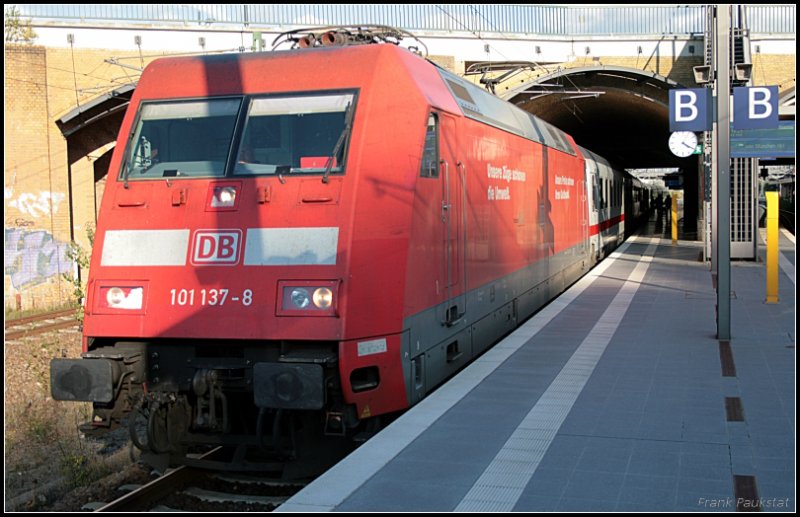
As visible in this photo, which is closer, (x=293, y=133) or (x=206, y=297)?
(x=206, y=297)

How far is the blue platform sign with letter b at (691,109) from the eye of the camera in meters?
10.7

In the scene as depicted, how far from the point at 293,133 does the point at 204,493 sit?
3.14 metres

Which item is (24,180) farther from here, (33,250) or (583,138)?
(583,138)

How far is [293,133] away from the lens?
7086 mm

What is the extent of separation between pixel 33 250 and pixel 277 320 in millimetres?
17520

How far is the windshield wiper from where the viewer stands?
6801 mm

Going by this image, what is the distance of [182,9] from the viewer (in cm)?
2198

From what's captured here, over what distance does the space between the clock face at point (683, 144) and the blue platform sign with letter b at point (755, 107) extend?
973 cm

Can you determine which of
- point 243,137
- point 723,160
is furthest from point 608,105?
point 243,137

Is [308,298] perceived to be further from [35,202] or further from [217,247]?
[35,202]

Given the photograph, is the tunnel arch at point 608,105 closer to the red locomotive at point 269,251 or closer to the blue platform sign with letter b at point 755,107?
the blue platform sign with letter b at point 755,107

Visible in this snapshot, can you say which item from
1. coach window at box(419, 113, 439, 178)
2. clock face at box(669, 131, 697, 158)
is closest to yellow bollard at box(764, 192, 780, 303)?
clock face at box(669, 131, 697, 158)

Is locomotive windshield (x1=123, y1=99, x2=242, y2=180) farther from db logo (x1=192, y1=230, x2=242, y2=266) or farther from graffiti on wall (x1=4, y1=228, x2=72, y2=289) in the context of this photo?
graffiti on wall (x1=4, y1=228, x2=72, y2=289)

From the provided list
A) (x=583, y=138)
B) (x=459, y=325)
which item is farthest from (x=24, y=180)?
(x=583, y=138)
